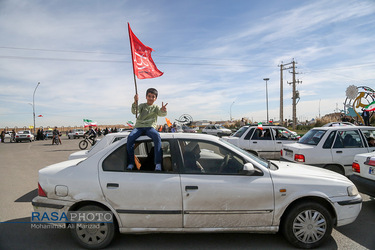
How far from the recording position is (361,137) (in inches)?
252

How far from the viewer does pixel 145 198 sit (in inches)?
124

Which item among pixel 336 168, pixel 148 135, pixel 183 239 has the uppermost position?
pixel 148 135

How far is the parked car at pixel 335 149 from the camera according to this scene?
617 centimetres

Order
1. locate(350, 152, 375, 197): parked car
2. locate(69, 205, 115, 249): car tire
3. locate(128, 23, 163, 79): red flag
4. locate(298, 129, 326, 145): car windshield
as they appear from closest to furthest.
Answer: locate(69, 205, 115, 249): car tire
locate(350, 152, 375, 197): parked car
locate(128, 23, 163, 79): red flag
locate(298, 129, 326, 145): car windshield

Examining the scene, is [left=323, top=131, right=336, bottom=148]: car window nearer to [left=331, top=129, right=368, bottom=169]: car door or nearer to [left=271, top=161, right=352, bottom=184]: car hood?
[left=331, top=129, right=368, bottom=169]: car door

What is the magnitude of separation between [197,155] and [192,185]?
22.1 inches

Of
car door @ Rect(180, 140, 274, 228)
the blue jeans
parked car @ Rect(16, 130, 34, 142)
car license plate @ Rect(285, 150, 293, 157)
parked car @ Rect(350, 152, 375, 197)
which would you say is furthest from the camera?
parked car @ Rect(16, 130, 34, 142)

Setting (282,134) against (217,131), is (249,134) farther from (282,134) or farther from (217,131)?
(217,131)

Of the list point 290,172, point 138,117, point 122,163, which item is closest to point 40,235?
point 122,163

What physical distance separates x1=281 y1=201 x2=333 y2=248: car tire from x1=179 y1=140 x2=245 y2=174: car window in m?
0.95

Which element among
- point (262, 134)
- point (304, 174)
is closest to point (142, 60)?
point (304, 174)

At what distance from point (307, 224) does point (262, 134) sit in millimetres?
6622

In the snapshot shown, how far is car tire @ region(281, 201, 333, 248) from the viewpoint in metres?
3.24

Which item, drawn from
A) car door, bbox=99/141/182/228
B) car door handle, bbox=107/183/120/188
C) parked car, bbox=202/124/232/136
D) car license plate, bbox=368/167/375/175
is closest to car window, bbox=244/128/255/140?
car license plate, bbox=368/167/375/175
